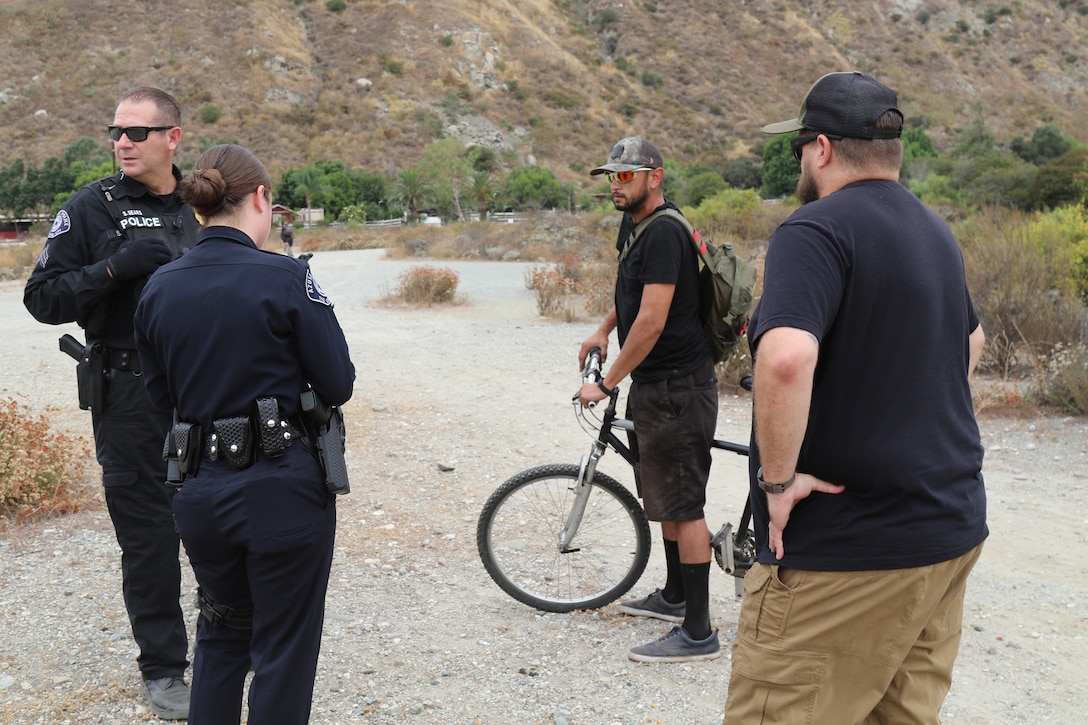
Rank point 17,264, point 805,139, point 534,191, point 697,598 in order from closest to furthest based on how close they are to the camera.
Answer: point 805,139 → point 697,598 → point 17,264 → point 534,191

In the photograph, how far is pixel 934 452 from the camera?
196 centimetres

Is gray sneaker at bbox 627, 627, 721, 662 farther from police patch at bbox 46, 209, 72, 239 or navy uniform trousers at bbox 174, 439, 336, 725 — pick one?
police patch at bbox 46, 209, 72, 239

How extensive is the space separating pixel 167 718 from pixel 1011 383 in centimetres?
787

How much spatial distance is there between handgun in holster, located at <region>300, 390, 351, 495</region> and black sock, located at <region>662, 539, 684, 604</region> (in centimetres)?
189

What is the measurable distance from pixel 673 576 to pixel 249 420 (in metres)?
2.32

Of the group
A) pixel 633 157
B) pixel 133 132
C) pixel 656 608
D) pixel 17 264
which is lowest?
pixel 17 264

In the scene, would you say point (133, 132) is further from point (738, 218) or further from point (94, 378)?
point (738, 218)

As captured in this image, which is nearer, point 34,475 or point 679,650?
point 679,650

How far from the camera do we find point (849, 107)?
2006mm

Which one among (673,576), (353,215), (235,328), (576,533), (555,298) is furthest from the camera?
(353,215)

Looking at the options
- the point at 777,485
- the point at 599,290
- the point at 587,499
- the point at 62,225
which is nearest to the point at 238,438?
the point at 777,485

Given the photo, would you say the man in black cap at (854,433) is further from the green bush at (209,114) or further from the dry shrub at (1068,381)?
the green bush at (209,114)

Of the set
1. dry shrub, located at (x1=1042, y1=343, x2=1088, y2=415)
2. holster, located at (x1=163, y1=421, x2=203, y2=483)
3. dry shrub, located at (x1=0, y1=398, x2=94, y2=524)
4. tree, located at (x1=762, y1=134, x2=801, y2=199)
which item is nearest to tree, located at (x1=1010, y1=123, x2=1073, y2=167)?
tree, located at (x1=762, y1=134, x2=801, y2=199)

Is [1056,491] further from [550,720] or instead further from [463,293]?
[463,293]
